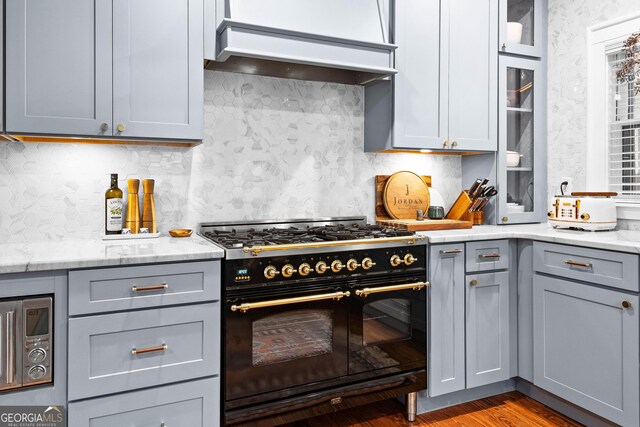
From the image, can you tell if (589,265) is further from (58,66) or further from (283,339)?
(58,66)

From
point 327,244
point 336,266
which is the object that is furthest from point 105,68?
point 336,266

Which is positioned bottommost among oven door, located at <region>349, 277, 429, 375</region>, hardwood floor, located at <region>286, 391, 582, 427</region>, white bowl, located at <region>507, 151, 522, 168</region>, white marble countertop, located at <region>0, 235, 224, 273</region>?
hardwood floor, located at <region>286, 391, 582, 427</region>

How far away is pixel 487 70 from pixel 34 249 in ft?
9.27

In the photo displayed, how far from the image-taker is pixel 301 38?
7.87 feet

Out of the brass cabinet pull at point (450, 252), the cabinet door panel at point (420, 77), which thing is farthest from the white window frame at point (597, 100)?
the brass cabinet pull at point (450, 252)

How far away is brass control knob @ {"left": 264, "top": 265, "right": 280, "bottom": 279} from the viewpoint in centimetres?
206

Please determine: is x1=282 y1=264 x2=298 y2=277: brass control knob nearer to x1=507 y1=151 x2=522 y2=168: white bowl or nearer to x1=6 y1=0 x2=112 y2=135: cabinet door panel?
x1=6 y1=0 x2=112 y2=135: cabinet door panel

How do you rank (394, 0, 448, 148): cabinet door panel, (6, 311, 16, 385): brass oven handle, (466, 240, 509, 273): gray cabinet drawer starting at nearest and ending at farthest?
1. (6, 311, 16, 385): brass oven handle
2. (466, 240, 509, 273): gray cabinet drawer
3. (394, 0, 448, 148): cabinet door panel

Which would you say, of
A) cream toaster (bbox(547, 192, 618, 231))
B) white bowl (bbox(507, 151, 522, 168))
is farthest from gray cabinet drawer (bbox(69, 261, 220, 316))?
white bowl (bbox(507, 151, 522, 168))

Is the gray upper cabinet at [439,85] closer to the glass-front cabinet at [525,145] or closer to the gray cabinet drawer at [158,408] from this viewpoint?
the glass-front cabinet at [525,145]

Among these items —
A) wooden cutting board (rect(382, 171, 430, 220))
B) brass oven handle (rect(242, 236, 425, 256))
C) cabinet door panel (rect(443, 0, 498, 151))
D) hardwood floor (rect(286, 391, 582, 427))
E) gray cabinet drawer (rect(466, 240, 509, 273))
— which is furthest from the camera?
wooden cutting board (rect(382, 171, 430, 220))

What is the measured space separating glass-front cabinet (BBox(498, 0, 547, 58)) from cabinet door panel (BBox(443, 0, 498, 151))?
0.19m

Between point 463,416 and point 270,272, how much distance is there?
1.47 meters

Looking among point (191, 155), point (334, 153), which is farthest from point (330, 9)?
point (191, 155)
